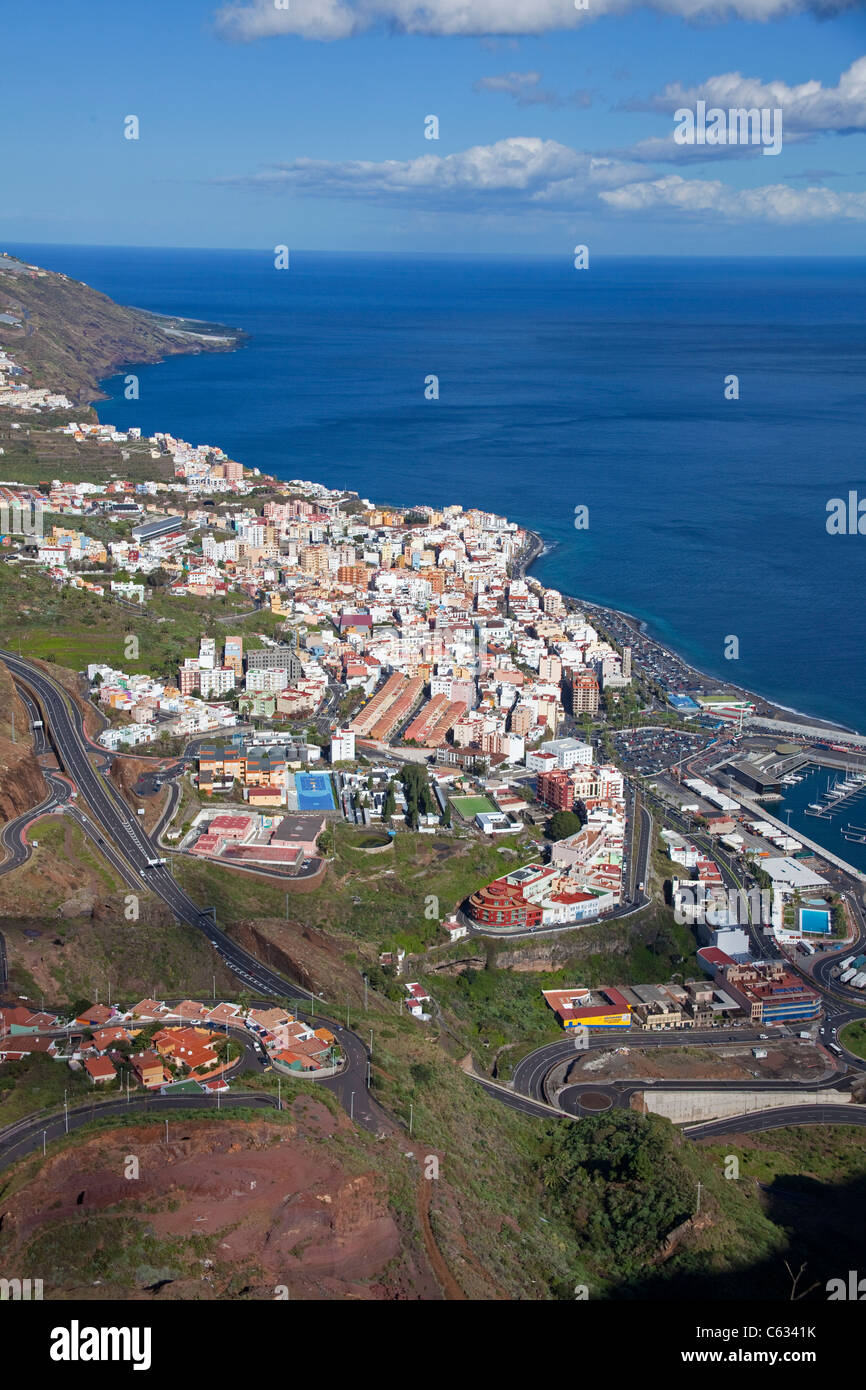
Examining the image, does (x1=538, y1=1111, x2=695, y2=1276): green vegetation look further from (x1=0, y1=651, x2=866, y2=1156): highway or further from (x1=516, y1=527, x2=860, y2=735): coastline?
(x1=516, y1=527, x2=860, y2=735): coastline

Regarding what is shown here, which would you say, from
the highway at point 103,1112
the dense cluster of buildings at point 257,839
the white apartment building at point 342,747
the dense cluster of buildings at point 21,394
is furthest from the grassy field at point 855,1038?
the dense cluster of buildings at point 21,394

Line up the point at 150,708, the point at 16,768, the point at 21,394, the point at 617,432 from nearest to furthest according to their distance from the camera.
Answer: the point at 16,768
the point at 150,708
the point at 21,394
the point at 617,432

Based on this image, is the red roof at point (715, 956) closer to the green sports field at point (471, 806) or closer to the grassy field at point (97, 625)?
the green sports field at point (471, 806)

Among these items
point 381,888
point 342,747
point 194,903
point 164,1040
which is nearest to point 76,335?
point 342,747

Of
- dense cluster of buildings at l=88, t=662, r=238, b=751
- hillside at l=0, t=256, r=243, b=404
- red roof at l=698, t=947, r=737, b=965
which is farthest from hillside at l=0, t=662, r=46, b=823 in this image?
hillside at l=0, t=256, r=243, b=404

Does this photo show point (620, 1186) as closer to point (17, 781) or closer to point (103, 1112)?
point (103, 1112)

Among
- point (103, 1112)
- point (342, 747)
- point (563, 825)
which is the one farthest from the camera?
point (342, 747)

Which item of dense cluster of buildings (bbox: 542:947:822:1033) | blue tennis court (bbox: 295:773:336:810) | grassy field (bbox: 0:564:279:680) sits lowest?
dense cluster of buildings (bbox: 542:947:822:1033)
